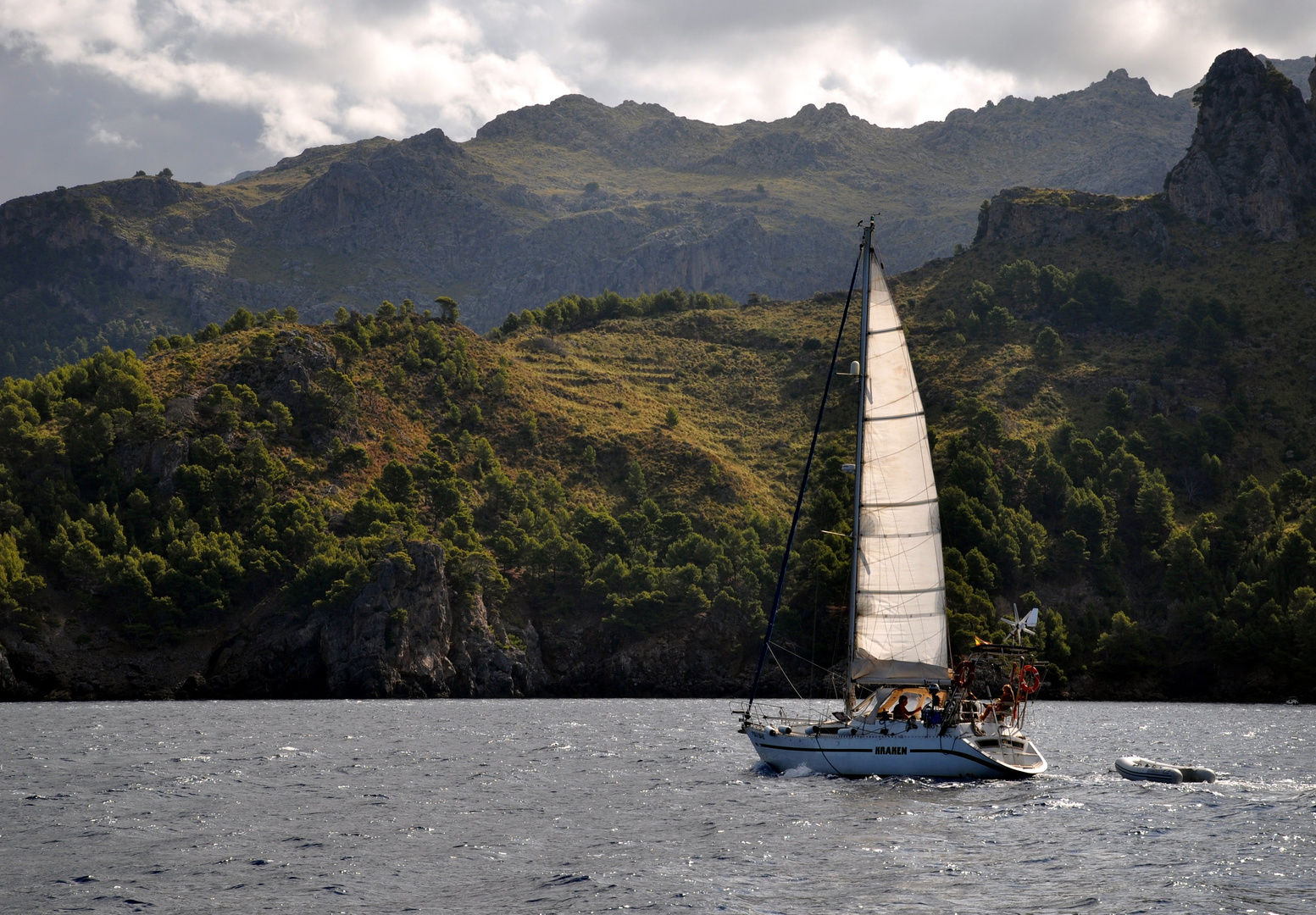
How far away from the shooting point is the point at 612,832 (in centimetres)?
4122

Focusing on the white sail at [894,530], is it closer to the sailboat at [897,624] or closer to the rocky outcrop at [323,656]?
the sailboat at [897,624]

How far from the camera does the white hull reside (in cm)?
5025

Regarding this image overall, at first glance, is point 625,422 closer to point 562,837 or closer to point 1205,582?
point 1205,582

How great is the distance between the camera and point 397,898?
31.7 metres

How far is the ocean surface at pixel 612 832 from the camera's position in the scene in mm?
31953

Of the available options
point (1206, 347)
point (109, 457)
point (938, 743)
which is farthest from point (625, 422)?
point (938, 743)

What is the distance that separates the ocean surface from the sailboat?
133 centimetres

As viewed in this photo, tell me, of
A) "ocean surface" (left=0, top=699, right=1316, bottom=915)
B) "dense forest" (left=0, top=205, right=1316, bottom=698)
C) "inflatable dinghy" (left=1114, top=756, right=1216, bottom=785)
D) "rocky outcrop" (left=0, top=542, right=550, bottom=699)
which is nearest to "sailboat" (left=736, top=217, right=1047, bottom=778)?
"ocean surface" (left=0, top=699, right=1316, bottom=915)

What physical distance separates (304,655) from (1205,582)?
101 meters

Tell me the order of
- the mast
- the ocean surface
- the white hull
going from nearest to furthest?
the ocean surface
the white hull
the mast

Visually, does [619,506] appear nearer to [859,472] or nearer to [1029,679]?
[1029,679]

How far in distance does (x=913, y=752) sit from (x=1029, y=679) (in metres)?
9.72

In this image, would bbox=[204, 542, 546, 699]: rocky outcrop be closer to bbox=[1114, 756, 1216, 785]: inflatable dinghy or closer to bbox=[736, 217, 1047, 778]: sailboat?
bbox=[736, 217, 1047, 778]: sailboat

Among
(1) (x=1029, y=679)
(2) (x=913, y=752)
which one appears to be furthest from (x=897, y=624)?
(1) (x=1029, y=679)
